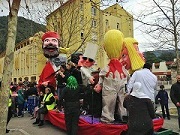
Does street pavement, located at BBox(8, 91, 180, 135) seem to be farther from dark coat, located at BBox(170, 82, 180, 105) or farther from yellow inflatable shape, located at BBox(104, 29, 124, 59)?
yellow inflatable shape, located at BBox(104, 29, 124, 59)

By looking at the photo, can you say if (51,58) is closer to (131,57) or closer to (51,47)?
(51,47)

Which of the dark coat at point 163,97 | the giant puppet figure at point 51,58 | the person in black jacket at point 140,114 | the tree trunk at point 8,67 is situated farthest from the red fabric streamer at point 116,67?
the dark coat at point 163,97

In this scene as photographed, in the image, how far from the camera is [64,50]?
10922 mm

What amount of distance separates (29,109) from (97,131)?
7.37 m

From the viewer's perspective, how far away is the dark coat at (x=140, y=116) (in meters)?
5.56

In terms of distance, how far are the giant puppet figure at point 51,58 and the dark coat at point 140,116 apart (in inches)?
201

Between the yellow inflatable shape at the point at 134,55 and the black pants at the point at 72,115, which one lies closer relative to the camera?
the black pants at the point at 72,115

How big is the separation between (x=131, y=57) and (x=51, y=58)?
11.8ft

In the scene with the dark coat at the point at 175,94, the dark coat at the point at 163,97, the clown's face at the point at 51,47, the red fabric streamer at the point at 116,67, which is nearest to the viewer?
the red fabric streamer at the point at 116,67

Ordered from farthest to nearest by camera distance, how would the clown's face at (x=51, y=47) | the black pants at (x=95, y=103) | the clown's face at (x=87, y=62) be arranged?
the clown's face at (x=51, y=47) → the clown's face at (x=87, y=62) → the black pants at (x=95, y=103)

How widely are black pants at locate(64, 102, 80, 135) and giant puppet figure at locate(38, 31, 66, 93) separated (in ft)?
9.75

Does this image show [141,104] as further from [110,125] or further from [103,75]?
[103,75]

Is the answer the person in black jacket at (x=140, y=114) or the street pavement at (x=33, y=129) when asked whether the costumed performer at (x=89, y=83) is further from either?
the person in black jacket at (x=140, y=114)

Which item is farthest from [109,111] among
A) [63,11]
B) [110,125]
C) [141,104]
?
[63,11]
